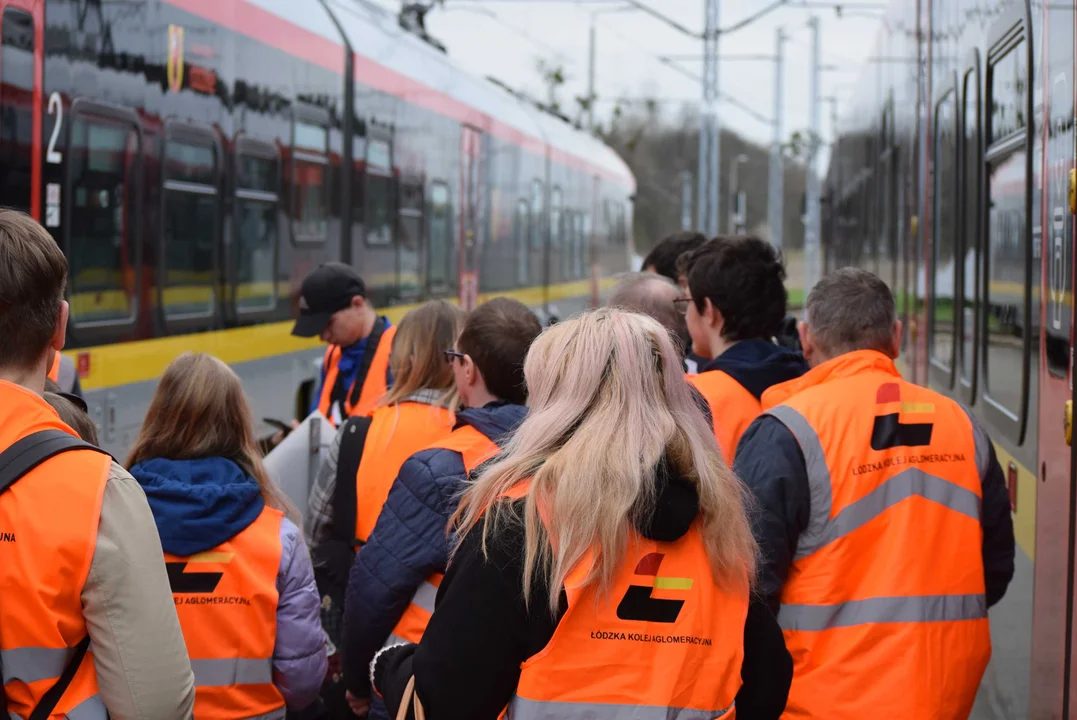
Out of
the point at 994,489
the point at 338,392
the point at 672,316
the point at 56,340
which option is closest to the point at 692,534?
the point at 56,340

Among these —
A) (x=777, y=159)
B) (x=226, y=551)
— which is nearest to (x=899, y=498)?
(x=226, y=551)

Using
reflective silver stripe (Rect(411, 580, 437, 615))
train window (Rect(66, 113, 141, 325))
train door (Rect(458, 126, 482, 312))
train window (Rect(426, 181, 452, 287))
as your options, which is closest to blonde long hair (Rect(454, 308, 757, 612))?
reflective silver stripe (Rect(411, 580, 437, 615))

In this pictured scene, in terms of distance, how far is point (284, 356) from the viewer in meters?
8.66

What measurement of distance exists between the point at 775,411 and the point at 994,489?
612mm

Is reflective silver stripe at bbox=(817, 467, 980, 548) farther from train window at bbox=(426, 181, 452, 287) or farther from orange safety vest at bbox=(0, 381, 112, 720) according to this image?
train window at bbox=(426, 181, 452, 287)

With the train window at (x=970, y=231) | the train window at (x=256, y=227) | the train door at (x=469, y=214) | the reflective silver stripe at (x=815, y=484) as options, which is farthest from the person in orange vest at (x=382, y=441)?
the train door at (x=469, y=214)

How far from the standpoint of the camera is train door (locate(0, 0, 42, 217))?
5348 mm

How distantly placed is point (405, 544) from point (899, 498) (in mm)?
1150

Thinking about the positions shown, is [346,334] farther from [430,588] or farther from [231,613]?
[430,588]

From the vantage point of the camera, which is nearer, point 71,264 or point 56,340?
point 56,340

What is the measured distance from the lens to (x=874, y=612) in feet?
10.3

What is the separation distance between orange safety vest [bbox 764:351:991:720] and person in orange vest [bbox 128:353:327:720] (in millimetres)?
1231

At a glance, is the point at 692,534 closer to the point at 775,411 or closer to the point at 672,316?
the point at 775,411

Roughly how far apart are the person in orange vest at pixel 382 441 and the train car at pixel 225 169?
7.06 feet
